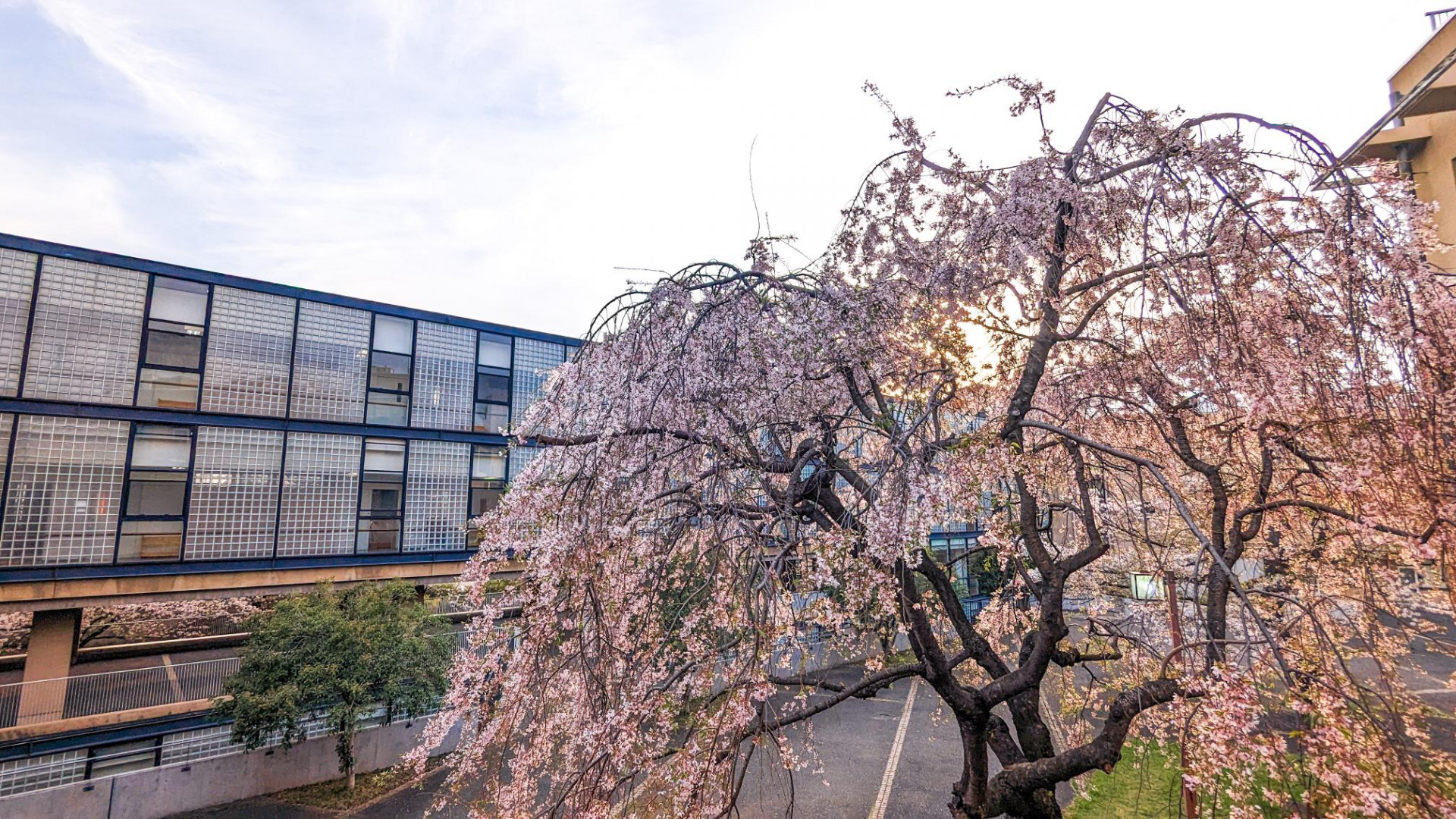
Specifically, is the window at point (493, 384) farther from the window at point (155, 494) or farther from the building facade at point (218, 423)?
the window at point (155, 494)

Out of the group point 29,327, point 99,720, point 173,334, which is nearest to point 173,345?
point 173,334

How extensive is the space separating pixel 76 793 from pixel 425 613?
5.79 metres

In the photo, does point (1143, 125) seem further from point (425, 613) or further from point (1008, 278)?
point (425, 613)

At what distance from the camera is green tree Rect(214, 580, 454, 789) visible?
1088cm

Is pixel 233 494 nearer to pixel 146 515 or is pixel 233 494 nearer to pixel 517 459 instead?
pixel 146 515

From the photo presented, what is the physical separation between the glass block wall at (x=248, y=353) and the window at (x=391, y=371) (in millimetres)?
1873

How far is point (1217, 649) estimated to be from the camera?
3.93 meters

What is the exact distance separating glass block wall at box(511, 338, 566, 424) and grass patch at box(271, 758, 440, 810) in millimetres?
9167

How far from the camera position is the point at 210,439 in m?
13.3

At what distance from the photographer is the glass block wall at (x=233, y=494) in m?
12.9

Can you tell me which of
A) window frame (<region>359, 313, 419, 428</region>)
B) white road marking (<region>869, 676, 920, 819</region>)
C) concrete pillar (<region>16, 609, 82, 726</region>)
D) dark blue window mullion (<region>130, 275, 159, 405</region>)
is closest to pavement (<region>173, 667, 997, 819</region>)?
white road marking (<region>869, 676, 920, 819</region>)

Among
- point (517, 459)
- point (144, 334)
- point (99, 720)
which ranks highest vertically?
point (144, 334)

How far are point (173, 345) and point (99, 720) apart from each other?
25.7ft

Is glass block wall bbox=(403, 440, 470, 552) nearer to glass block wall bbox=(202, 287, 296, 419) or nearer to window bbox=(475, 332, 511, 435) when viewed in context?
window bbox=(475, 332, 511, 435)
